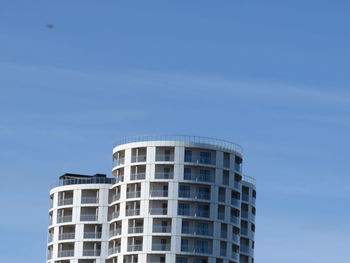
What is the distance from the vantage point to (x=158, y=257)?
656 ft

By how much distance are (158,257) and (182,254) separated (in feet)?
15.2

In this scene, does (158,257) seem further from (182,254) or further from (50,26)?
(50,26)

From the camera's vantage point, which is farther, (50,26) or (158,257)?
(158,257)

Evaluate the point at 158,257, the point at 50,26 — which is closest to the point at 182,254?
the point at 158,257

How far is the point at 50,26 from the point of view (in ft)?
260

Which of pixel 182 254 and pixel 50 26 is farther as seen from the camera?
pixel 182 254

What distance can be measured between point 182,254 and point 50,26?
125 m

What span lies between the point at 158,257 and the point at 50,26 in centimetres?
12495
